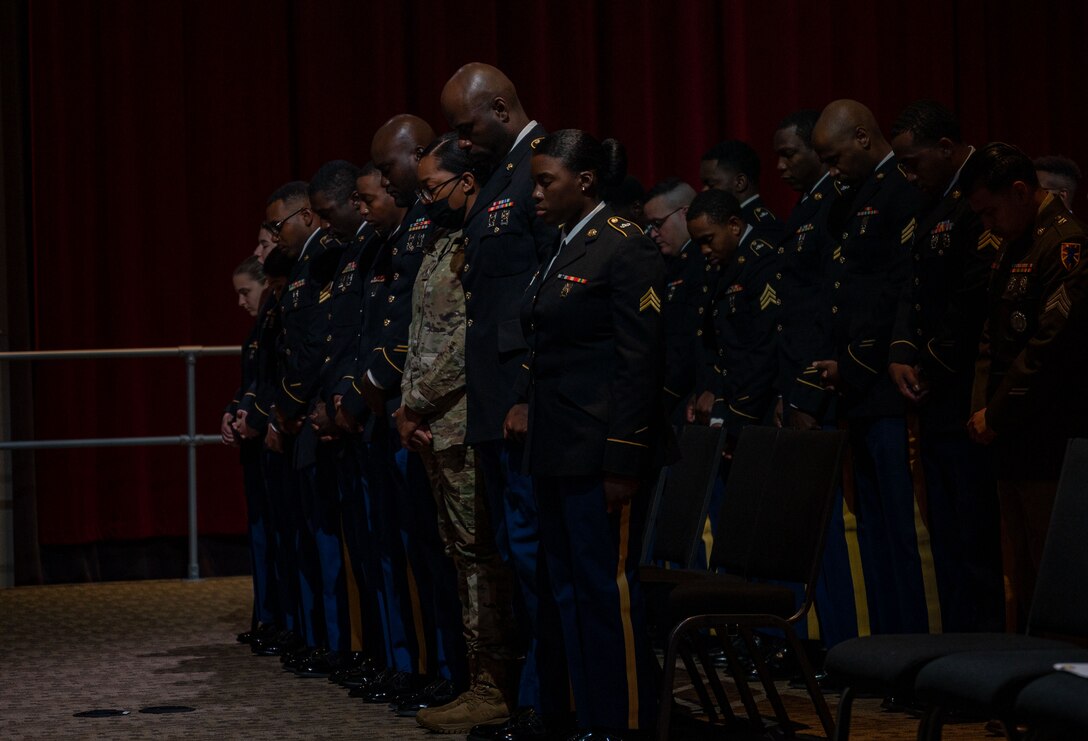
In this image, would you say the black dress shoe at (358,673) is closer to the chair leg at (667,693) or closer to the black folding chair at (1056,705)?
the chair leg at (667,693)

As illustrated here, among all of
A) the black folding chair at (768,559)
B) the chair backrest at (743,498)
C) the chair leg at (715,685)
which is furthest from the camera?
the chair leg at (715,685)

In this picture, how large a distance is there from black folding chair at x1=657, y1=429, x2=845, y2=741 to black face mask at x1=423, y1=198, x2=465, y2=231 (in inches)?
41.2

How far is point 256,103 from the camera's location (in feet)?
27.6

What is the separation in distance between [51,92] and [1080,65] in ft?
18.4

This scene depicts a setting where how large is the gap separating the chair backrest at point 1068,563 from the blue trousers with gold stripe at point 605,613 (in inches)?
37.3

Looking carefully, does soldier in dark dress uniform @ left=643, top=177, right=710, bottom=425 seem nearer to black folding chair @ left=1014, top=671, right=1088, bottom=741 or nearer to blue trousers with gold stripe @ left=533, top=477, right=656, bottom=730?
blue trousers with gold stripe @ left=533, top=477, right=656, bottom=730

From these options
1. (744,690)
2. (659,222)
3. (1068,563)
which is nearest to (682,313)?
(659,222)

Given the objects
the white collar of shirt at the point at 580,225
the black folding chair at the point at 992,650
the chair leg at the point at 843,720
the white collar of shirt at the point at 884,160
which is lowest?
the chair leg at the point at 843,720

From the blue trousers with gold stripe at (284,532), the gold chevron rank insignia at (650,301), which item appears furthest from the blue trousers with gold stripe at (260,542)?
the gold chevron rank insignia at (650,301)

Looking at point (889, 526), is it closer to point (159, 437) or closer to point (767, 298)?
point (767, 298)

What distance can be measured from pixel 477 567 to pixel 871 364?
120 cm

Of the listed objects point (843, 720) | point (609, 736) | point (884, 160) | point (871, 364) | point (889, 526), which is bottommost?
point (609, 736)

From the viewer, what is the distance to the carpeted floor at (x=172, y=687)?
415cm

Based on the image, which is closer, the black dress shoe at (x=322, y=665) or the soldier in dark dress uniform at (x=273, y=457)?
the black dress shoe at (x=322, y=665)
